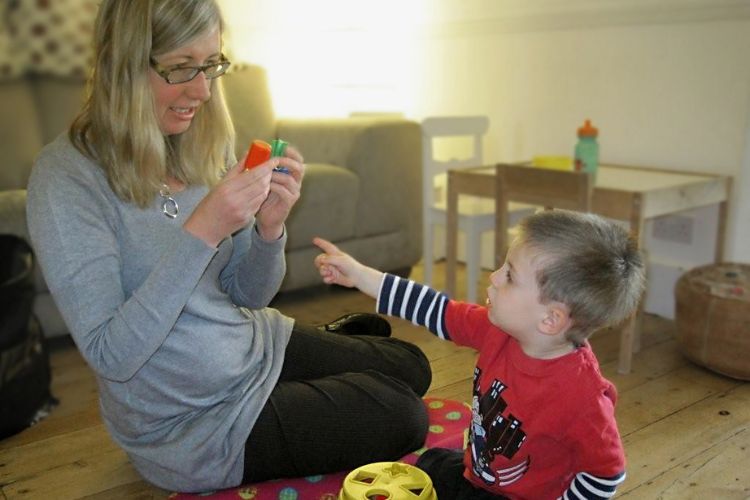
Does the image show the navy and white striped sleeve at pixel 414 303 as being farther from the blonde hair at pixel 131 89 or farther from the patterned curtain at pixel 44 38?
the patterned curtain at pixel 44 38

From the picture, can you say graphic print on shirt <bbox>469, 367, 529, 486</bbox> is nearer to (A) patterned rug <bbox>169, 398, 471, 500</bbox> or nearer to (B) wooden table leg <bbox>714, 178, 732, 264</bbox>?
(A) patterned rug <bbox>169, 398, 471, 500</bbox>

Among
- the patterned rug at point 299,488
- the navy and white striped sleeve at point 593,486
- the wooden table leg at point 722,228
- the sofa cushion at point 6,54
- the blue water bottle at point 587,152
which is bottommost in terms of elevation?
the patterned rug at point 299,488

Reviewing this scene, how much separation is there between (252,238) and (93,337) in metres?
0.34

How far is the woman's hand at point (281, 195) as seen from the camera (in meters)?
1.09

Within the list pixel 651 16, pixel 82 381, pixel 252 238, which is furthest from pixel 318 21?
pixel 252 238

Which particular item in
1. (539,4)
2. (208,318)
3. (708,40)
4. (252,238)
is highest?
(539,4)

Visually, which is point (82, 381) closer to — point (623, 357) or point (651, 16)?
point (623, 357)

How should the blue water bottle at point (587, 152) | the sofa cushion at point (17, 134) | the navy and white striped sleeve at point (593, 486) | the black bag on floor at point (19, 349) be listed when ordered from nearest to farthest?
the navy and white striped sleeve at point (593, 486), the black bag on floor at point (19, 349), the blue water bottle at point (587, 152), the sofa cushion at point (17, 134)

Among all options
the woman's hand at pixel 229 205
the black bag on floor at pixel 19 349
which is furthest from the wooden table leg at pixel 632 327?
the black bag on floor at pixel 19 349

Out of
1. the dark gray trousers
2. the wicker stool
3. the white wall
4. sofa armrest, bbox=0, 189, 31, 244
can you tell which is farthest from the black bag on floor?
the white wall

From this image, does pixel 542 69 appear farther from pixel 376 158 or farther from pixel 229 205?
pixel 229 205

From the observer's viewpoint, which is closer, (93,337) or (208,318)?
(93,337)

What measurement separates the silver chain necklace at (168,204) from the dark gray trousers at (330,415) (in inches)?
14.2

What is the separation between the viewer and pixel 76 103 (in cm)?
243
